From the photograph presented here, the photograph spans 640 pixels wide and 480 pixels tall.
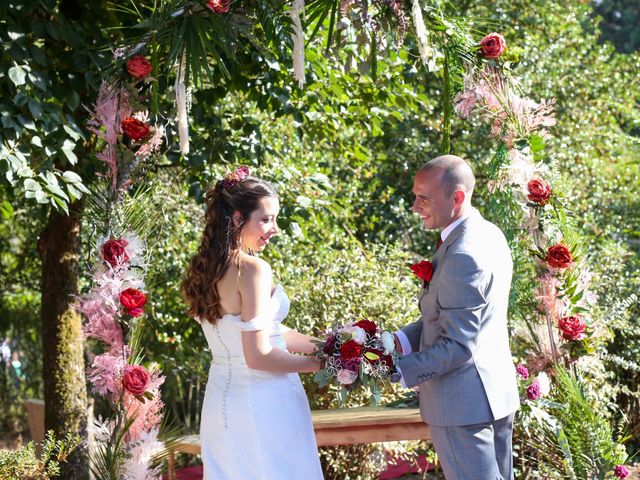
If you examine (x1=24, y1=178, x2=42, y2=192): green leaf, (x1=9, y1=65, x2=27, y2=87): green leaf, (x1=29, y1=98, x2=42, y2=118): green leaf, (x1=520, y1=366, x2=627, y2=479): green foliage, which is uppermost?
(x1=9, y1=65, x2=27, y2=87): green leaf

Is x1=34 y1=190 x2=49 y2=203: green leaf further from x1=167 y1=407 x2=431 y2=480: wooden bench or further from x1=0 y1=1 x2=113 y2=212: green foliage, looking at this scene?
x1=167 y1=407 x2=431 y2=480: wooden bench

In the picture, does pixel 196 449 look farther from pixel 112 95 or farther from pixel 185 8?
pixel 185 8

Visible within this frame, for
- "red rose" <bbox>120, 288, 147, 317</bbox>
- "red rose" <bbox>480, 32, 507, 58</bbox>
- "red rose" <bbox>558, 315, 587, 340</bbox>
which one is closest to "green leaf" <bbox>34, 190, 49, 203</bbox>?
"red rose" <bbox>120, 288, 147, 317</bbox>

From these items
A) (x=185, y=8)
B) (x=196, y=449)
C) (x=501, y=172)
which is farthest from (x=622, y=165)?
(x=185, y=8)

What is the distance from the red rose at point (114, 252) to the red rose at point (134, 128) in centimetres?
56

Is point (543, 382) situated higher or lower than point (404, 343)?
lower

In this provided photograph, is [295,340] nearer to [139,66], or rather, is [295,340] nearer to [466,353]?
[466,353]

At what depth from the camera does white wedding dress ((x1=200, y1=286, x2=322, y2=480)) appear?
3.72 meters

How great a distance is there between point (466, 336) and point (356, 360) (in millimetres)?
483

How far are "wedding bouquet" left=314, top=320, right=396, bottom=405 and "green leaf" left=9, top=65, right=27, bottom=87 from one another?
7.22ft

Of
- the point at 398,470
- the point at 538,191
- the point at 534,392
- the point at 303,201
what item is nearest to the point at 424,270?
the point at 534,392

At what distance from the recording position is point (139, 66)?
177 inches

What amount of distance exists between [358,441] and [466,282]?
71.5 inches

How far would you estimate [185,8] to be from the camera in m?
4.39
